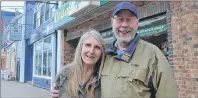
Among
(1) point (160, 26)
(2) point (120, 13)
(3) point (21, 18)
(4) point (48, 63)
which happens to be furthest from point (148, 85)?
(3) point (21, 18)

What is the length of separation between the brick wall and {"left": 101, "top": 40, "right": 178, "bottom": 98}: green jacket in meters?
2.59

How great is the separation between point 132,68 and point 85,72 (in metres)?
0.39

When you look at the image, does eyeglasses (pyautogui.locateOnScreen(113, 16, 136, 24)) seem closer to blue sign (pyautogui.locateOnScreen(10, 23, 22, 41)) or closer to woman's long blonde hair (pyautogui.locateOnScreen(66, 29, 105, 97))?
woman's long blonde hair (pyautogui.locateOnScreen(66, 29, 105, 97))

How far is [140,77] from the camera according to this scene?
6.37ft

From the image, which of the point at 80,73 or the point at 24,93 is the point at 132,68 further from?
the point at 24,93

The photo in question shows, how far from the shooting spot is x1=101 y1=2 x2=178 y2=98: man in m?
1.92

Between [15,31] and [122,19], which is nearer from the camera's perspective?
[122,19]

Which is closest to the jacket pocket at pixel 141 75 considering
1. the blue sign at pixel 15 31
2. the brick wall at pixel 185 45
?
the brick wall at pixel 185 45

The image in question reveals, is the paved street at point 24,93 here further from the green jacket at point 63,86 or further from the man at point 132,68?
the man at point 132,68

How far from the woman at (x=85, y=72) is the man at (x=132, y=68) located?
0.08 meters

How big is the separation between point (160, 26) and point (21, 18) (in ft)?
54.1

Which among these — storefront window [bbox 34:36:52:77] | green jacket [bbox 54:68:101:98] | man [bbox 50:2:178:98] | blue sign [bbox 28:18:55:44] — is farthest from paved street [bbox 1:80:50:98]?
man [bbox 50:2:178:98]

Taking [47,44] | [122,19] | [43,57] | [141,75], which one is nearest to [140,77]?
[141,75]

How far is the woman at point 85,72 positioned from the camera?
7.02ft
